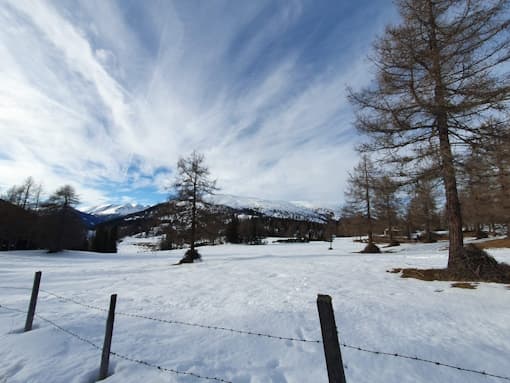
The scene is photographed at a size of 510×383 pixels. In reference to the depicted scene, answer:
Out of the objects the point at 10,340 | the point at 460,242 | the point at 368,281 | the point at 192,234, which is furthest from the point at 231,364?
the point at 192,234

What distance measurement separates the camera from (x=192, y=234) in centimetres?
1792

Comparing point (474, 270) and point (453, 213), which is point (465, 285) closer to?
point (474, 270)

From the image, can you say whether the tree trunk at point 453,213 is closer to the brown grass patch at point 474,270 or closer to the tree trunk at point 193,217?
the brown grass patch at point 474,270

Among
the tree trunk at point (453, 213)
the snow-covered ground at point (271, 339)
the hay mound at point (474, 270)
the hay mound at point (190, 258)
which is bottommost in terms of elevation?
the snow-covered ground at point (271, 339)

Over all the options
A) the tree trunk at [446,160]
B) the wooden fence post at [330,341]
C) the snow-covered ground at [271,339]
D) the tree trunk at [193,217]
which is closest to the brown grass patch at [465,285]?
the snow-covered ground at [271,339]

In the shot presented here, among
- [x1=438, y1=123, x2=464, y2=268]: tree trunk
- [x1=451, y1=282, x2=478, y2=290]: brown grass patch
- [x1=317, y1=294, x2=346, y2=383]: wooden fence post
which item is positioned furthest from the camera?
[x1=438, y1=123, x2=464, y2=268]: tree trunk

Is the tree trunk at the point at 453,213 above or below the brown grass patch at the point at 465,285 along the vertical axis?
above

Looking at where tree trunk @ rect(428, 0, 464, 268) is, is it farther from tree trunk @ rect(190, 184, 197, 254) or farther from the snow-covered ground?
tree trunk @ rect(190, 184, 197, 254)

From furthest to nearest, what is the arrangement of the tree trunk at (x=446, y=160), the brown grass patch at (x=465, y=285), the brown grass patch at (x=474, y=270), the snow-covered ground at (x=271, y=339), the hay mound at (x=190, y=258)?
1. the hay mound at (x=190, y=258)
2. the tree trunk at (x=446, y=160)
3. the brown grass patch at (x=474, y=270)
4. the brown grass patch at (x=465, y=285)
5. the snow-covered ground at (x=271, y=339)

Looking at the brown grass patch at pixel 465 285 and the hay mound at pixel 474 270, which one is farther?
the hay mound at pixel 474 270

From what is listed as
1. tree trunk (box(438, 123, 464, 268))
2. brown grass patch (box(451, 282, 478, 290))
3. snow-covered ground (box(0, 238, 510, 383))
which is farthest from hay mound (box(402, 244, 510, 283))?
snow-covered ground (box(0, 238, 510, 383))

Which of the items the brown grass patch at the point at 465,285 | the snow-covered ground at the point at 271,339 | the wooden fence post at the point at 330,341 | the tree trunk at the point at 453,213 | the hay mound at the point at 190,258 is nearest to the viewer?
the wooden fence post at the point at 330,341

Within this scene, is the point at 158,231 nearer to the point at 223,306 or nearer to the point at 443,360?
the point at 223,306

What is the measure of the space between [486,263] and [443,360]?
582 centimetres
